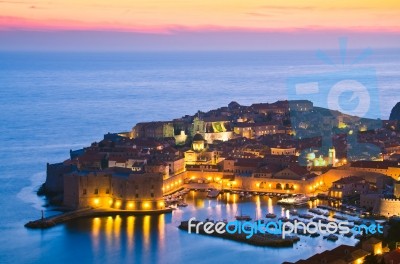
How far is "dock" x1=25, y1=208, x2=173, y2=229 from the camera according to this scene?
495 inches

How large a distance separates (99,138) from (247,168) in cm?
758

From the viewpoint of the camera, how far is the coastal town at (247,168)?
13.6m

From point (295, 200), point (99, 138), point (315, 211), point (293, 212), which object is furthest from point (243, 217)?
point (99, 138)

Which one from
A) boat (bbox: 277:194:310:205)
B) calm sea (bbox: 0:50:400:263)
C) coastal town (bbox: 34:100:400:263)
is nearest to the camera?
calm sea (bbox: 0:50:400:263)

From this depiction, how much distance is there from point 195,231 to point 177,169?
414 centimetres

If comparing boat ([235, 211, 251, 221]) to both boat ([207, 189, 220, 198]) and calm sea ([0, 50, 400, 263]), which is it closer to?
calm sea ([0, 50, 400, 263])

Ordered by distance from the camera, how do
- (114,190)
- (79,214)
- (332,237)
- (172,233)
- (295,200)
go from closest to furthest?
(332,237) < (172,233) < (79,214) < (114,190) < (295,200)

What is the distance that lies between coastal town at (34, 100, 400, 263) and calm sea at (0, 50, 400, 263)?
1.95 feet

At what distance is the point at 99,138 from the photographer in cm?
2286

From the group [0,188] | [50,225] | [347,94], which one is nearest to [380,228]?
[50,225]

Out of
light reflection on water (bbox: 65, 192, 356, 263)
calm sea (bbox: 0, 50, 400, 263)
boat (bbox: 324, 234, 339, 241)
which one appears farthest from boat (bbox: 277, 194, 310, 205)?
boat (bbox: 324, 234, 339, 241)

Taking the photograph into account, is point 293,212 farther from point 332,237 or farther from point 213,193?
point 213,193

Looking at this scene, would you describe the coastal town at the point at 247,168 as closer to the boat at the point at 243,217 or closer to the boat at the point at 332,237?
the boat at the point at 243,217

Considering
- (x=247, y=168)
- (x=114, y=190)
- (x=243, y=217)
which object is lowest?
(x=243, y=217)
